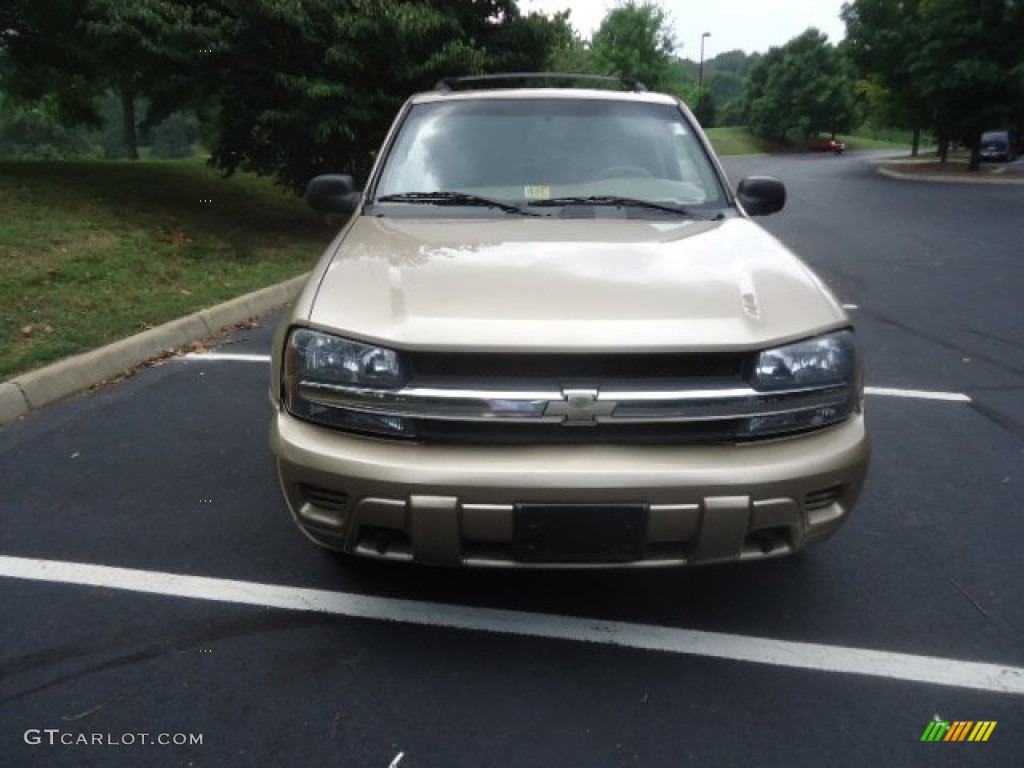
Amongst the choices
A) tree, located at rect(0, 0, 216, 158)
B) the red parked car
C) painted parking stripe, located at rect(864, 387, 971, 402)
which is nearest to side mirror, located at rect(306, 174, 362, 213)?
painted parking stripe, located at rect(864, 387, 971, 402)

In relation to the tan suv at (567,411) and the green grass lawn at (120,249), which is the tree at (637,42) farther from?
the tan suv at (567,411)

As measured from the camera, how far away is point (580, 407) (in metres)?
2.17

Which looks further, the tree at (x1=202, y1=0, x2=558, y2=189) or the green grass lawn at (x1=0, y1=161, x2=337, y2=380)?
the tree at (x1=202, y1=0, x2=558, y2=189)

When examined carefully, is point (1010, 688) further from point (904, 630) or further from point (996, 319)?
point (996, 319)

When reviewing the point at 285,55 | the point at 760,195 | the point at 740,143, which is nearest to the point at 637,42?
the point at 740,143

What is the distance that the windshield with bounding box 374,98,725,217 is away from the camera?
3.41 metres

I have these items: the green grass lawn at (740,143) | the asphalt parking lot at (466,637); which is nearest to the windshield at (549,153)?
the asphalt parking lot at (466,637)

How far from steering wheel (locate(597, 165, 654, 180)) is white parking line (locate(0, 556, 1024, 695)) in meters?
1.90

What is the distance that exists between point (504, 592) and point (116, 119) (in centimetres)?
7112

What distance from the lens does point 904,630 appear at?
8.45ft

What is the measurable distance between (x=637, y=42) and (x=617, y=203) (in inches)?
1819

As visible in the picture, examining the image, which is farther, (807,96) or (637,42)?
(807,96)

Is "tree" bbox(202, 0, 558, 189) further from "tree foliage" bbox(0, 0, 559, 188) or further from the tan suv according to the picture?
the tan suv

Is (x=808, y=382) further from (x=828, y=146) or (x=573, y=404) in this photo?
(x=828, y=146)
